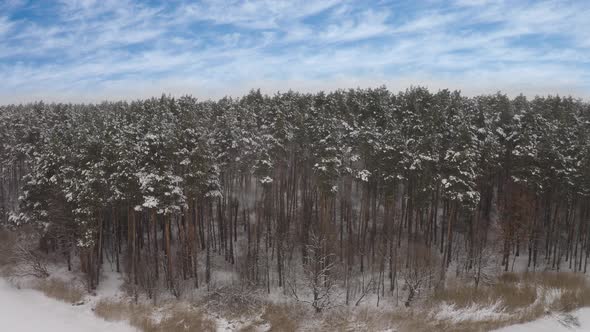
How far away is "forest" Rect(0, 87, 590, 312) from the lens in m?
33.2

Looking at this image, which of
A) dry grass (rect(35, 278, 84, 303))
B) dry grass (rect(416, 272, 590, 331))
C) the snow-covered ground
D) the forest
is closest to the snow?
dry grass (rect(35, 278, 84, 303))

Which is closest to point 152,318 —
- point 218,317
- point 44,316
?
point 218,317

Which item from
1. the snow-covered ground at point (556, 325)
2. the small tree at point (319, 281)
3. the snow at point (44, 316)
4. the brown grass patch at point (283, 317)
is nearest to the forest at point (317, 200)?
the small tree at point (319, 281)

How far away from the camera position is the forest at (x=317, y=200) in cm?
3316

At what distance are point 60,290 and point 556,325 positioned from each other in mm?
42142

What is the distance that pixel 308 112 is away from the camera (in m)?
51.6

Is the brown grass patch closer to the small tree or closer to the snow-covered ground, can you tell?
the small tree

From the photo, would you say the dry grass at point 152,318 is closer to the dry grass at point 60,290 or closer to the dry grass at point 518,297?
the dry grass at point 60,290

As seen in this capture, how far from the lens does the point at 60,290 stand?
34.8 m

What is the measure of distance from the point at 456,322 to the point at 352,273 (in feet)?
35.8

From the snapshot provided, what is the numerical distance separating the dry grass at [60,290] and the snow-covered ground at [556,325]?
35.7 meters

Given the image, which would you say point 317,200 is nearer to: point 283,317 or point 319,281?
point 319,281

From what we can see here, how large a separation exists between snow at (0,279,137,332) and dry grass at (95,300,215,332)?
707mm

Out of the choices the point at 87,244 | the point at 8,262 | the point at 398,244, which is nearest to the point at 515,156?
the point at 398,244
